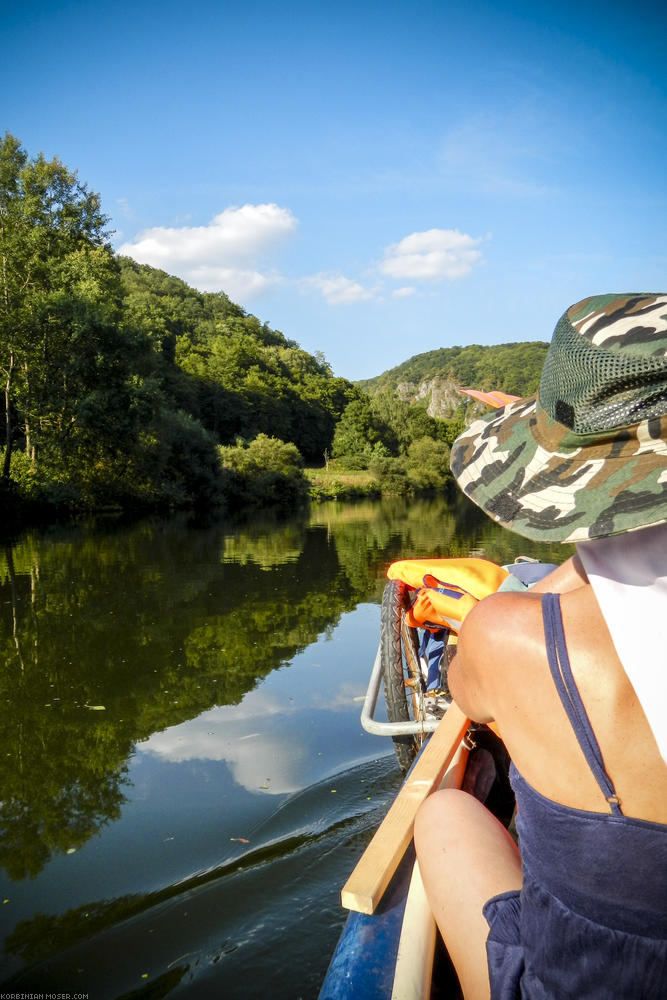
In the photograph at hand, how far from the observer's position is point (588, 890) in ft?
3.30

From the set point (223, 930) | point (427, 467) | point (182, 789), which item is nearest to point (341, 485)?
point (427, 467)

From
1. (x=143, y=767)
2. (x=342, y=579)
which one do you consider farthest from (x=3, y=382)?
(x=143, y=767)

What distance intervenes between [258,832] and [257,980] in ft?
3.25

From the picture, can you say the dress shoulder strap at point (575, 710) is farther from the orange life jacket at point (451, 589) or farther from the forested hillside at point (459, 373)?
the forested hillside at point (459, 373)

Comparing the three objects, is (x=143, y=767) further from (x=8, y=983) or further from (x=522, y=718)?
(x=522, y=718)

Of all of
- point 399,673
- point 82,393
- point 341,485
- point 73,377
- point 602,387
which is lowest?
point 341,485

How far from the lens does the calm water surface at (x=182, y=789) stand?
2428mm

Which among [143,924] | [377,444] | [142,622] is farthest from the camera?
[377,444]

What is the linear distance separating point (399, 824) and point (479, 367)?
130 m

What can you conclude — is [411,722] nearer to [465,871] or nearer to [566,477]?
[465,871]

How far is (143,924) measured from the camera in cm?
258

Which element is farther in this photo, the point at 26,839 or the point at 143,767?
the point at 143,767

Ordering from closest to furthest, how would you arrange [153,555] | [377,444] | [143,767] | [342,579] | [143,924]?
[143,924] < [143,767] < [342,579] < [153,555] < [377,444]

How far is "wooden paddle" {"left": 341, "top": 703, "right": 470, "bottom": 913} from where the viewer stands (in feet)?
5.41
